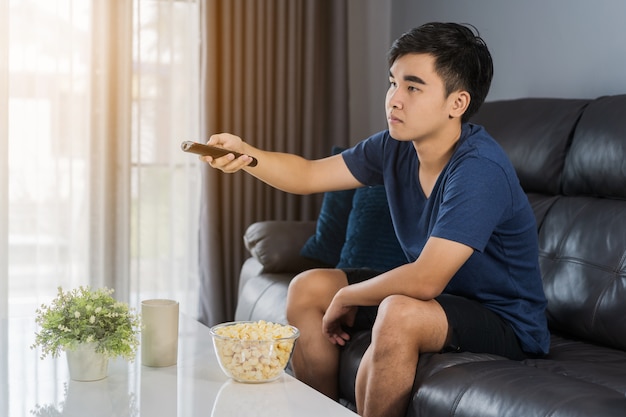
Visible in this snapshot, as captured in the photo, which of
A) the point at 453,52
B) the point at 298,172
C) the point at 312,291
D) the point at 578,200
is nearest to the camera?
the point at 453,52

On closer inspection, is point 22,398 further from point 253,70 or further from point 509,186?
point 253,70

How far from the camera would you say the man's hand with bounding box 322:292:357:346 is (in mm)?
1940

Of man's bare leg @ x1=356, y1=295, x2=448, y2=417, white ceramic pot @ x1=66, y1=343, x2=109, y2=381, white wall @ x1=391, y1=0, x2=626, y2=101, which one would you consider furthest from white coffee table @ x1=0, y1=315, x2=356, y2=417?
white wall @ x1=391, y1=0, x2=626, y2=101

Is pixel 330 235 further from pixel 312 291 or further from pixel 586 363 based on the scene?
pixel 586 363

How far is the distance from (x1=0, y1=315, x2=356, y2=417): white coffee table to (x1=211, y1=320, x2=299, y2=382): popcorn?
0.02 meters

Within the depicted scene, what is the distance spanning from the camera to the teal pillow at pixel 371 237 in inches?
101

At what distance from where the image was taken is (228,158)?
1846mm

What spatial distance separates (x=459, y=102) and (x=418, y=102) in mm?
102

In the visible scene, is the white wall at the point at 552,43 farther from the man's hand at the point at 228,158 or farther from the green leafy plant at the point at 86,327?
the green leafy plant at the point at 86,327

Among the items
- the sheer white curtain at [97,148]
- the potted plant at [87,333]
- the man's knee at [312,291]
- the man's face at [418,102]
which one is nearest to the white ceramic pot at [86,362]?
the potted plant at [87,333]

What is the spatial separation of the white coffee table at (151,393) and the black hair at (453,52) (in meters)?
0.81

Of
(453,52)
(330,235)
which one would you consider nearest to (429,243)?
(453,52)

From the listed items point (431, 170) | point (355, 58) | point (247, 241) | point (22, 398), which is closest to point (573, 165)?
point (431, 170)

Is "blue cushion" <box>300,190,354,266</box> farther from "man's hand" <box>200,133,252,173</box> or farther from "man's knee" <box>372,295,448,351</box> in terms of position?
"man's knee" <box>372,295,448,351</box>
